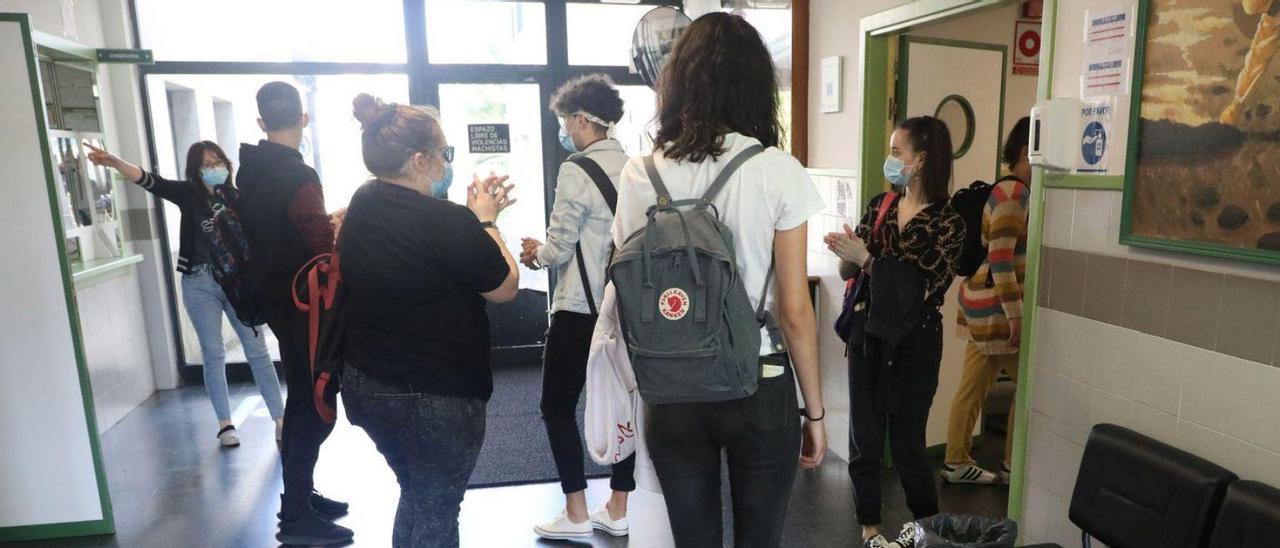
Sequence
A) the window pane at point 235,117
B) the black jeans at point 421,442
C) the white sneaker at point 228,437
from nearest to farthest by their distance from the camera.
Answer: the black jeans at point 421,442 < the white sneaker at point 228,437 < the window pane at point 235,117

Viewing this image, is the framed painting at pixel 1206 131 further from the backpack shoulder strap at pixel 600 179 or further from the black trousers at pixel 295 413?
the black trousers at pixel 295 413

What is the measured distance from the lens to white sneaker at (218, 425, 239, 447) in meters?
3.72

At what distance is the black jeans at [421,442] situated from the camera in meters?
1.81

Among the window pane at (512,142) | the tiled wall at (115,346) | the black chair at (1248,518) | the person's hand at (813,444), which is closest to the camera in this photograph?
the black chair at (1248,518)

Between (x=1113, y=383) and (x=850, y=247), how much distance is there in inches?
34.7

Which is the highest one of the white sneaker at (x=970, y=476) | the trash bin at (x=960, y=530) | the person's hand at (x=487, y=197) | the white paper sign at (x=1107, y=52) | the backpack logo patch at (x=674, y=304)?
the white paper sign at (x=1107, y=52)

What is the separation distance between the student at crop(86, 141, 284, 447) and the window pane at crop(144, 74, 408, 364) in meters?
1.15

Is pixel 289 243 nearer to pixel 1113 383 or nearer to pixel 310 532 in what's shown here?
pixel 310 532

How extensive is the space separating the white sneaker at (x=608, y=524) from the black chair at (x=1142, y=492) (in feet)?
4.94

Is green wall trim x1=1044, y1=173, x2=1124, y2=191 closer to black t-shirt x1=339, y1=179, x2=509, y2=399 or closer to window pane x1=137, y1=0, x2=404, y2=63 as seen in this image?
black t-shirt x1=339, y1=179, x2=509, y2=399

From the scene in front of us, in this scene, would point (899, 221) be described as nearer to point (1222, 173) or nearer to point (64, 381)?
point (1222, 173)

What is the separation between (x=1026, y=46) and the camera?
3498 mm

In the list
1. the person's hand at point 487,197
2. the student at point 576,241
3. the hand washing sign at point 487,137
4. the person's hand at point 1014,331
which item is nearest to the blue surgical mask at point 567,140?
the student at point 576,241

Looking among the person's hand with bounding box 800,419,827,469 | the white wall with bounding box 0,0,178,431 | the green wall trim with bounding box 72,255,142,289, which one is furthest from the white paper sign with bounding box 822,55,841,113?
the white wall with bounding box 0,0,178,431
